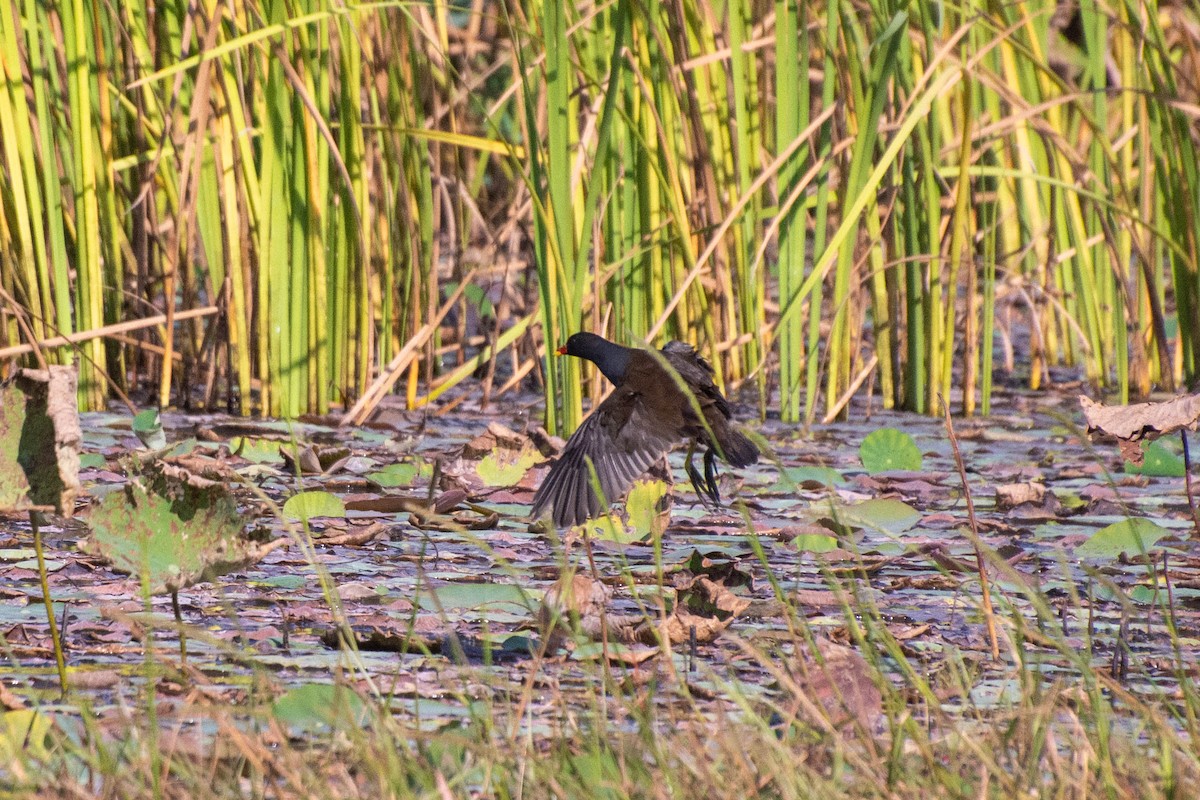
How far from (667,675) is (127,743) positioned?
29.9 inches

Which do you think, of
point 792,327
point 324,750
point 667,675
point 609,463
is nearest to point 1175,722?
point 667,675

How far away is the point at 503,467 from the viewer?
3.61 metres

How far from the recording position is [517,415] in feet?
15.3

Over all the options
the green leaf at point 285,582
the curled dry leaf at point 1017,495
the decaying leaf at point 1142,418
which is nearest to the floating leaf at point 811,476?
the curled dry leaf at point 1017,495

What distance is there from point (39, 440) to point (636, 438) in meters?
1.47

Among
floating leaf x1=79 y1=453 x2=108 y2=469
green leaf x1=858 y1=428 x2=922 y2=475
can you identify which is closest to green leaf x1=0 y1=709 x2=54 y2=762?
floating leaf x1=79 y1=453 x2=108 y2=469

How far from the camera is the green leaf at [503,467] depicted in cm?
360

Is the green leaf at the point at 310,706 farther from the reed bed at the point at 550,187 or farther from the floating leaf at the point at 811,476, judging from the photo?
the reed bed at the point at 550,187

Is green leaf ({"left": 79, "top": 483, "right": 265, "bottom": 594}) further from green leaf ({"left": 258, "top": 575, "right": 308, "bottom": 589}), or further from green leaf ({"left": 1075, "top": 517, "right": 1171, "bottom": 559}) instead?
green leaf ({"left": 1075, "top": 517, "right": 1171, "bottom": 559})

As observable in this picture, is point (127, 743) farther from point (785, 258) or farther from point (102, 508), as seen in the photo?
point (785, 258)

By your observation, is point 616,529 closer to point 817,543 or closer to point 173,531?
point 817,543

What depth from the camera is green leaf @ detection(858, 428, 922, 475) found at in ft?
12.3

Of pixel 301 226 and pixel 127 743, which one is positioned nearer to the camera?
pixel 127 743

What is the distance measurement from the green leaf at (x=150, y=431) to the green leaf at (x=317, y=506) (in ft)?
1.69
